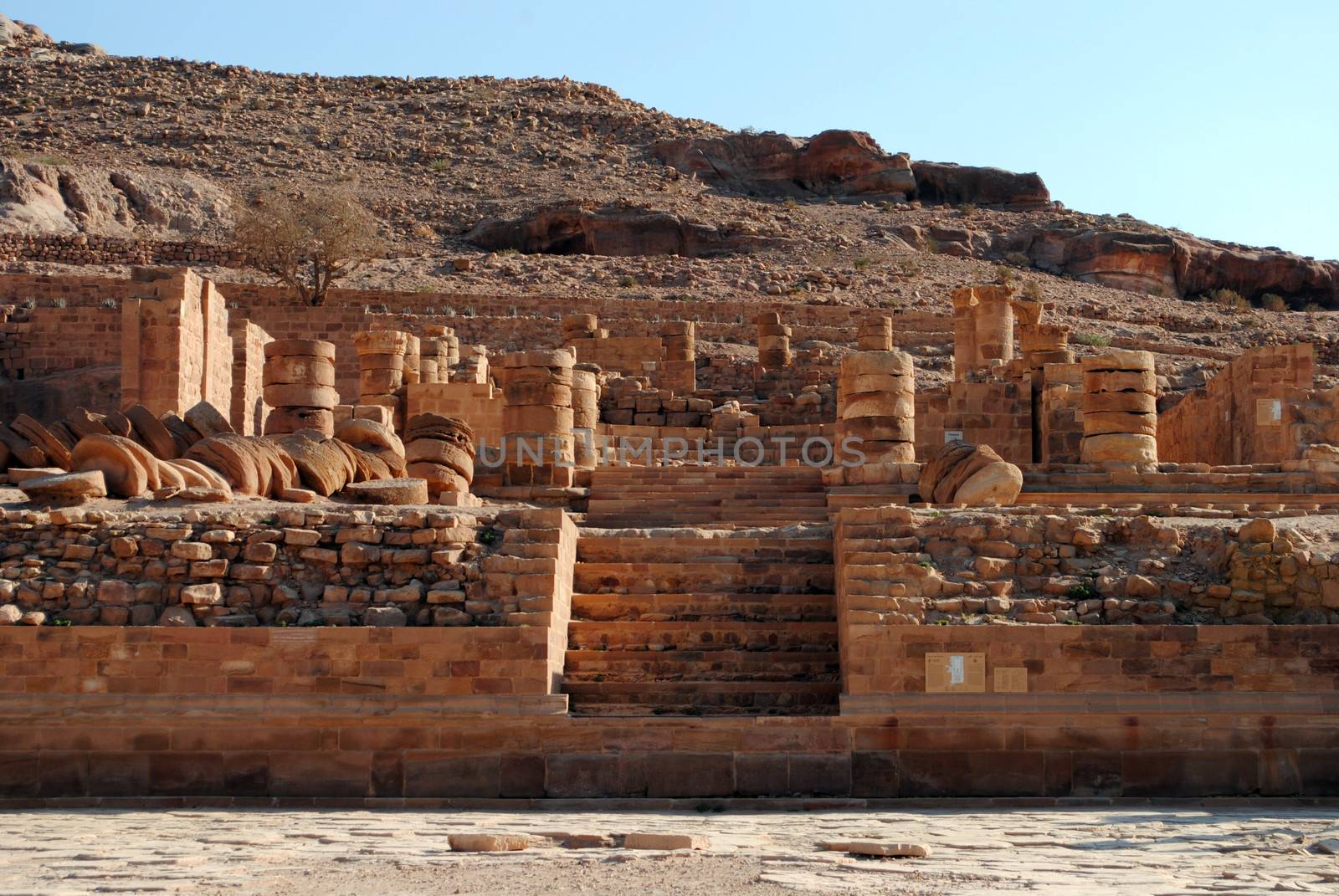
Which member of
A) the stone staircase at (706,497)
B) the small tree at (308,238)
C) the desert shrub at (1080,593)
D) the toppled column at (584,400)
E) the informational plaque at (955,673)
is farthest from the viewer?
the small tree at (308,238)

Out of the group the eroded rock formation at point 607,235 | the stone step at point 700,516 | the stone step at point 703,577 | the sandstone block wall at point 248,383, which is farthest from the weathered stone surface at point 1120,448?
the eroded rock formation at point 607,235

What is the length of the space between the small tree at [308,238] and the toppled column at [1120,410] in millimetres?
21670

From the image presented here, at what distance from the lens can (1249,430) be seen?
23.3m

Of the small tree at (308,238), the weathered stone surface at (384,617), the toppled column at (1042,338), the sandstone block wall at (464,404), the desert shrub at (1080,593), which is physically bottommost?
the weathered stone surface at (384,617)

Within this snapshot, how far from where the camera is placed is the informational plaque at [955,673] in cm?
1213

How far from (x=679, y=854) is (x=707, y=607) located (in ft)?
15.0

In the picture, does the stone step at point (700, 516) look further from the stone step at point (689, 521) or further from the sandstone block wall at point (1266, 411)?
the sandstone block wall at point (1266, 411)

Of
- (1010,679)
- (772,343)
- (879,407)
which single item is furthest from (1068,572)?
(772,343)

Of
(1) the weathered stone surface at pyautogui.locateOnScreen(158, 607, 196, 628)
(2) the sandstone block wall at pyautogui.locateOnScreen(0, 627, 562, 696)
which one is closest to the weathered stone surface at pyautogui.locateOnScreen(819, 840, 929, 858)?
(2) the sandstone block wall at pyautogui.locateOnScreen(0, 627, 562, 696)

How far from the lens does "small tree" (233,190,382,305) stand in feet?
126

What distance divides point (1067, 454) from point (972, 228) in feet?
109

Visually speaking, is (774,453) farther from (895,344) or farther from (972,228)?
(972,228)

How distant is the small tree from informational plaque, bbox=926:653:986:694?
90.9ft

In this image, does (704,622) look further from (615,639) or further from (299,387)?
(299,387)
